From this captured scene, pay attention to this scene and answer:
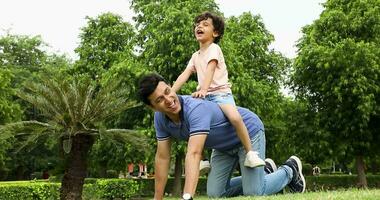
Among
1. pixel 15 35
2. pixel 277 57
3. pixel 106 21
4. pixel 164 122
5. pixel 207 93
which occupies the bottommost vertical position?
pixel 164 122

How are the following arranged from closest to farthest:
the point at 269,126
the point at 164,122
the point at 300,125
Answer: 1. the point at 164,122
2. the point at 300,125
3. the point at 269,126

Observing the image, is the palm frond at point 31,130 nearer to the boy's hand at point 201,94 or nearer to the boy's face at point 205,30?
the boy's face at point 205,30

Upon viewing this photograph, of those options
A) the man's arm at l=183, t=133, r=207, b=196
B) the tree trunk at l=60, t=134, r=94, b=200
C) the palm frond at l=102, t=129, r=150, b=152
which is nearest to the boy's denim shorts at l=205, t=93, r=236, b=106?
the man's arm at l=183, t=133, r=207, b=196

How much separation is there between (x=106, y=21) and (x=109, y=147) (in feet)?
24.8

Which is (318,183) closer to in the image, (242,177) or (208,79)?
(242,177)

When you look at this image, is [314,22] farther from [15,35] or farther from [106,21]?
[15,35]

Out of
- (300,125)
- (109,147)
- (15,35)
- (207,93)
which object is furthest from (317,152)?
(15,35)

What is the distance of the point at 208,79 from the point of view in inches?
223

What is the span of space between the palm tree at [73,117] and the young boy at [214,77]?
14.8 metres

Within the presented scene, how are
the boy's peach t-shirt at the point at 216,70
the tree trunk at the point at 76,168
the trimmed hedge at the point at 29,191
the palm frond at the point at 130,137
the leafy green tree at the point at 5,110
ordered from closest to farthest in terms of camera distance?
the boy's peach t-shirt at the point at 216,70
the tree trunk at the point at 76,168
the palm frond at the point at 130,137
the trimmed hedge at the point at 29,191
the leafy green tree at the point at 5,110

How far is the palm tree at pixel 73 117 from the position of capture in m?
20.2

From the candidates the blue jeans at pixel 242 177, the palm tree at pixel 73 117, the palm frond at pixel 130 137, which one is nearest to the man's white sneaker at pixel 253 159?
the blue jeans at pixel 242 177

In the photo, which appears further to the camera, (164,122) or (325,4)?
(325,4)

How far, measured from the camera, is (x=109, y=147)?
31609 mm
